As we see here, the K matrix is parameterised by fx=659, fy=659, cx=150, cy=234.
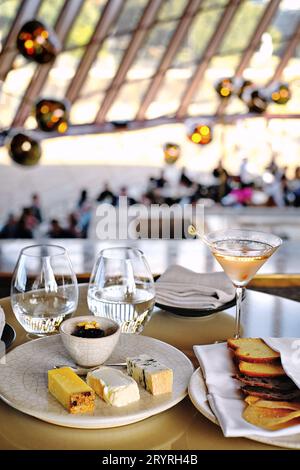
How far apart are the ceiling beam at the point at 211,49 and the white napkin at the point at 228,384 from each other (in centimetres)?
904

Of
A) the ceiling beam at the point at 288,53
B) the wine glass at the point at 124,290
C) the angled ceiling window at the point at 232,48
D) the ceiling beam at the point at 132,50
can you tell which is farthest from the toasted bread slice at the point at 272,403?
the ceiling beam at the point at 288,53

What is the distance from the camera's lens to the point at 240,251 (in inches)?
47.3

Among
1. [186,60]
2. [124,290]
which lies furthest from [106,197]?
[124,290]

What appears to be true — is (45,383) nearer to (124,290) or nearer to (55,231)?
(124,290)

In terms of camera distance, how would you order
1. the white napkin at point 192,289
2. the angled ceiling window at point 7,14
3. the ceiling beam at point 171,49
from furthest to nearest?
the ceiling beam at point 171,49 < the angled ceiling window at point 7,14 < the white napkin at point 192,289

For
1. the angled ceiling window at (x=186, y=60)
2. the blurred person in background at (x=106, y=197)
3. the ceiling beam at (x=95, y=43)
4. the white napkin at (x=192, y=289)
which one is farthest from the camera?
the angled ceiling window at (x=186, y=60)

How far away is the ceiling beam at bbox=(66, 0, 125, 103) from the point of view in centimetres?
790

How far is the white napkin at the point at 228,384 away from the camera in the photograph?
85cm

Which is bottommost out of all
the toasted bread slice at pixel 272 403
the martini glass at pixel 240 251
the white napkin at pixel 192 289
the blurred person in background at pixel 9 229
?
the blurred person in background at pixel 9 229

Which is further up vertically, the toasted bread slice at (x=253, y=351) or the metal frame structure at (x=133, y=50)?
the metal frame structure at (x=133, y=50)

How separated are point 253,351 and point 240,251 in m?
0.23

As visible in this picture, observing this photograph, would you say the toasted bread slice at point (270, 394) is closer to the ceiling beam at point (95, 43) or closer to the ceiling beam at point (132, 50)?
the ceiling beam at point (95, 43)

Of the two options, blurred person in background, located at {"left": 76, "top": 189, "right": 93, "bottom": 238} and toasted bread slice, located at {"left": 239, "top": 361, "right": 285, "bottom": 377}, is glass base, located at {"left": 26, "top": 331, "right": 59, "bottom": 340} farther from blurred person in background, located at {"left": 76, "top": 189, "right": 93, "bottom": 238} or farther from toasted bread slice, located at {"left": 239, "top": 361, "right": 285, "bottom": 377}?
blurred person in background, located at {"left": 76, "top": 189, "right": 93, "bottom": 238}

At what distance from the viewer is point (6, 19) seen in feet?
22.0
